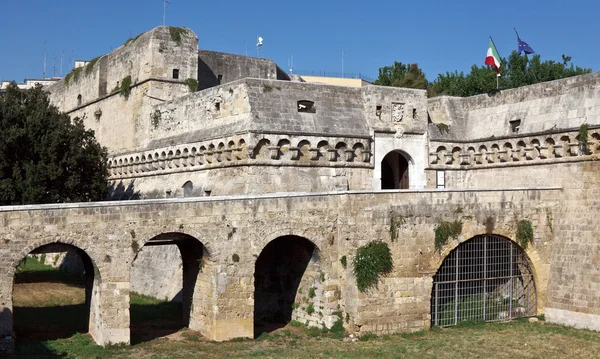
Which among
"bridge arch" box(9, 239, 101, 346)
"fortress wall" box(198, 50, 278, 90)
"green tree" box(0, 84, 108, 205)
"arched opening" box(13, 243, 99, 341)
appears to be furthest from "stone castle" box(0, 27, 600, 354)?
"green tree" box(0, 84, 108, 205)

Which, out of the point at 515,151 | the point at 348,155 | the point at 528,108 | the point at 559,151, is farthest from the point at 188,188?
the point at 559,151

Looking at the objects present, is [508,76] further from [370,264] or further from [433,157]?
[370,264]

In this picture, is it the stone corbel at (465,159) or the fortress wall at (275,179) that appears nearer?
the fortress wall at (275,179)

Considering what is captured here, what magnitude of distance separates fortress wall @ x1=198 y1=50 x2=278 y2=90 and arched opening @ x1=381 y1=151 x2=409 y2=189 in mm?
8386

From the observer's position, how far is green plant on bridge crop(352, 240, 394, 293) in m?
21.2

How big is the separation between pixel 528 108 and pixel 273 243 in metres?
11.1

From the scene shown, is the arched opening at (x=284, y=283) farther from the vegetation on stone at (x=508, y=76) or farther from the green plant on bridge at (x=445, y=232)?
the vegetation on stone at (x=508, y=76)

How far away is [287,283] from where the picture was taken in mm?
23656

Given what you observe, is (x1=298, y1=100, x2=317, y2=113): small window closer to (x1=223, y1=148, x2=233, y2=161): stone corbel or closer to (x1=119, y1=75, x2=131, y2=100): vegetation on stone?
(x1=223, y1=148, x2=233, y2=161): stone corbel

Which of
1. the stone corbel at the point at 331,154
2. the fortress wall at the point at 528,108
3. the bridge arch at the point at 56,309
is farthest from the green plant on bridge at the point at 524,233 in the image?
the bridge arch at the point at 56,309

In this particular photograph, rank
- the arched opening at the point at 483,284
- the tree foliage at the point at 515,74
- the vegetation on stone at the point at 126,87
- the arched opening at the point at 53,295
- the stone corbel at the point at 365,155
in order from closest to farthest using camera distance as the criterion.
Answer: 1. the arched opening at the point at 53,295
2. the arched opening at the point at 483,284
3. the stone corbel at the point at 365,155
4. the vegetation on stone at the point at 126,87
5. the tree foliage at the point at 515,74

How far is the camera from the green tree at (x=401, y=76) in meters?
50.3

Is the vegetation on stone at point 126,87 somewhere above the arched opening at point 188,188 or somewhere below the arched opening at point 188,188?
above

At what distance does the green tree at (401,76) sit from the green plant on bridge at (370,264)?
98.5 ft
